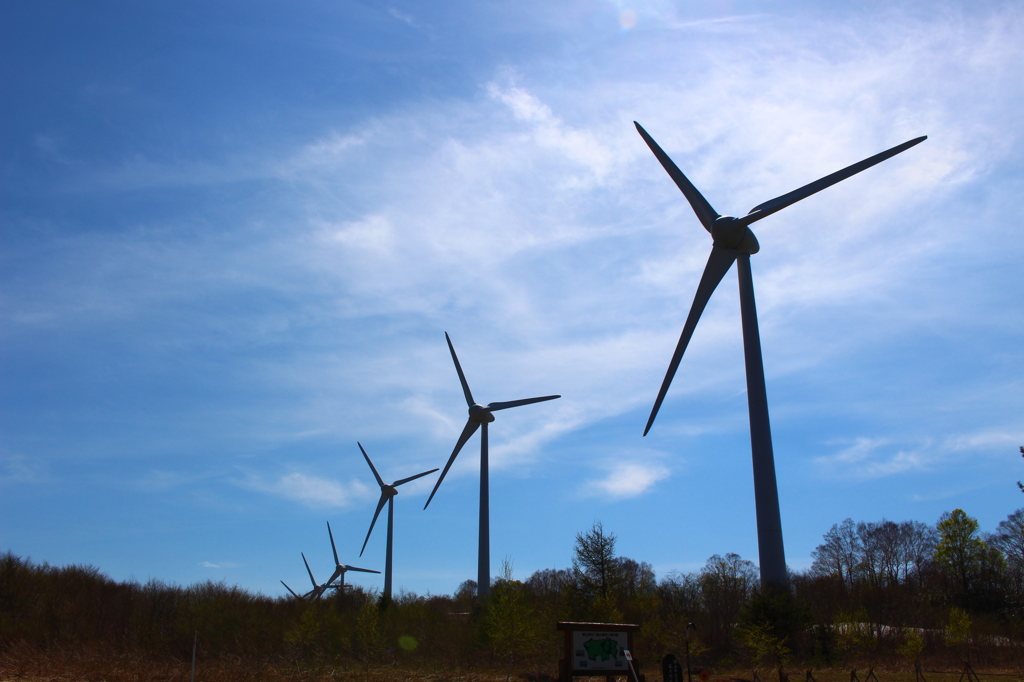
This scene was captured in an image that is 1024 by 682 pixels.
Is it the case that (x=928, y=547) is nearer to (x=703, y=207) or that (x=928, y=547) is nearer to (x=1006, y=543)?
(x=1006, y=543)

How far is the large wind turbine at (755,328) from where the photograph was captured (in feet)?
98.1

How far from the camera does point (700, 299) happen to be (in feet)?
105

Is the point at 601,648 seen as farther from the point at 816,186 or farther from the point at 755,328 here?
the point at 816,186

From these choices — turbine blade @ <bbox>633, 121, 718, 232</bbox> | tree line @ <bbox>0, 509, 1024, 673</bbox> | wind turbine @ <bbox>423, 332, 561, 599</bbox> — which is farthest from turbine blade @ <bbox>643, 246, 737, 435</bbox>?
wind turbine @ <bbox>423, 332, 561, 599</bbox>

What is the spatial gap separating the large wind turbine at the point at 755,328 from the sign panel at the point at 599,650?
13.5 meters

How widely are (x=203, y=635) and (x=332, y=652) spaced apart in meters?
7.59

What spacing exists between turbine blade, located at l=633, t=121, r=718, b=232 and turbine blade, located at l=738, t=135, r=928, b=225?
3.03m

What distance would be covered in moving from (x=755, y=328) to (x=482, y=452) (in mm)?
27927

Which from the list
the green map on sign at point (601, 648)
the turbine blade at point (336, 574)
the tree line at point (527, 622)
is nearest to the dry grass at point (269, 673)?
the tree line at point (527, 622)

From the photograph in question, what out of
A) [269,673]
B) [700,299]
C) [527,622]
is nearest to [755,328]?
[700,299]

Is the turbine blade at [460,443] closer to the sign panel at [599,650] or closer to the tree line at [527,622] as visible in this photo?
the tree line at [527,622]

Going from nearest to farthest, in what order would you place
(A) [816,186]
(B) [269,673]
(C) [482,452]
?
(B) [269,673] < (A) [816,186] < (C) [482,452]

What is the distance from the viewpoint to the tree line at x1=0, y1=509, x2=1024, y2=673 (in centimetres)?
3164

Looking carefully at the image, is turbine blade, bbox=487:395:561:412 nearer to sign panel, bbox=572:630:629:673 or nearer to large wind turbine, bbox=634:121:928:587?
large wind turbine, bbox=634:121:928:587
